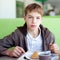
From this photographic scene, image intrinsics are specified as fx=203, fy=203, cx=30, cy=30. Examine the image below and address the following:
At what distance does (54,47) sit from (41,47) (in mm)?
151

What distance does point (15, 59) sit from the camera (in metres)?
1.25

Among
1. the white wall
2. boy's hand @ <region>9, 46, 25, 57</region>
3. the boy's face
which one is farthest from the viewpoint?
the white wall

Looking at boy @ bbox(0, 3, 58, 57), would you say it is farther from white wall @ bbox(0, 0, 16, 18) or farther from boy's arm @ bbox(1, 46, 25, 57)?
white wall @ bbox(0, 0, 16, 18)

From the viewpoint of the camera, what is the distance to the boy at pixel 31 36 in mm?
1431

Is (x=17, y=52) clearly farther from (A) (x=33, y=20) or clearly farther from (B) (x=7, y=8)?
(B) (x=7, y=8)

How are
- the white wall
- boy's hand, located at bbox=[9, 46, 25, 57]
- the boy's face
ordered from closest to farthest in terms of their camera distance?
1. boy's hand, located at bbox=[9, 46, 25, 57]
2. the boy's face
3. the white wall

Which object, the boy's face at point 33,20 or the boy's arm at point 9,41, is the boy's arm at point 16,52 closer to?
the boy's arm at point 9,41

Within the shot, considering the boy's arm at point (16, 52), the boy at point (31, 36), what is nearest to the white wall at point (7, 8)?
the boy at point (31, 36)

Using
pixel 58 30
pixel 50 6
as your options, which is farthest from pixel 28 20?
pixel 50 6

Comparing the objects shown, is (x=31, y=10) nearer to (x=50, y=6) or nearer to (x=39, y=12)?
(x=39, y=12)

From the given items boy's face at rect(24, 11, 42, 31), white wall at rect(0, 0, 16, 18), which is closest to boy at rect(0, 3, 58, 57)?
boy's face at rect(24, 11, 42, 31)

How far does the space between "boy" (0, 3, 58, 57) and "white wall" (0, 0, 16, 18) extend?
76 centimetres

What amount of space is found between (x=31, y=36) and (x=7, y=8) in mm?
868

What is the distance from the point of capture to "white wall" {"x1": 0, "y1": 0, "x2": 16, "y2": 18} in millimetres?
2228
